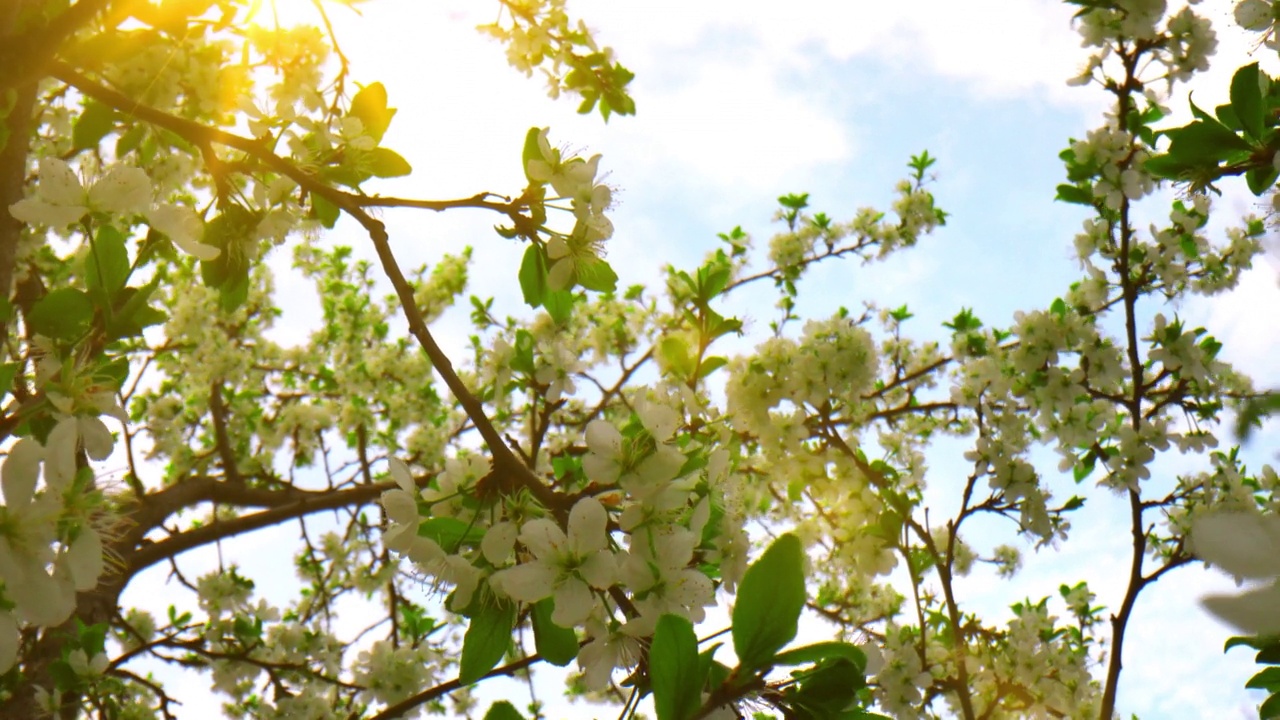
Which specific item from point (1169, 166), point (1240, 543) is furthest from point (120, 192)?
point (1169, 166)

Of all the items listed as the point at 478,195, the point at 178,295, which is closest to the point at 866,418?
the point at 478,195

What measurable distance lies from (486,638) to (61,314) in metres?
0.75

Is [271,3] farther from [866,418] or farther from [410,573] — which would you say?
[866,418]

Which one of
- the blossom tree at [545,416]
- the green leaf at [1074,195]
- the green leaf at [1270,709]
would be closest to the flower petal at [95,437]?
the blossom tree at [545,416]

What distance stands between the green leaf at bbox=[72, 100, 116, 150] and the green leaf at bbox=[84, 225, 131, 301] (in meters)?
0.86

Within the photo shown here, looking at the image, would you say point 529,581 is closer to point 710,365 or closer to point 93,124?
point 710,365

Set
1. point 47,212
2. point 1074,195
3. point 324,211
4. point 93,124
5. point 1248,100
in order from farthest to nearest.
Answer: point 1074,195 < point 93,124 < point 324,211 < point 1248,100 < point 47,212

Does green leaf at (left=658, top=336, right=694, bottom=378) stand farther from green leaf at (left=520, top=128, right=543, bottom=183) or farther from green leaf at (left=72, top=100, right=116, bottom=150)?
green leaf at (left=72, top=100, right=116, bottom=150)

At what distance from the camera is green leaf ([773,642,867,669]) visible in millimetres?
858

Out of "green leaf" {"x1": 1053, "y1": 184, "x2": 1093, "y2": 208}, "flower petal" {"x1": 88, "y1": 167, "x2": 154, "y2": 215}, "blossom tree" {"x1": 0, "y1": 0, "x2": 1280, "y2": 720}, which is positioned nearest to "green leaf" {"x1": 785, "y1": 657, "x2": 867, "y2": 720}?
"blossom tree" {"x1": 0, "y1": 0, "x2": 1280, "y2": 720}

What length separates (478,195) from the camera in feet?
4.80

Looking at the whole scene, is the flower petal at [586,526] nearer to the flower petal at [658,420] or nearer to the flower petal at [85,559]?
the flower petal at [658,420]

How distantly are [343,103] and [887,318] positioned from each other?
3241mm

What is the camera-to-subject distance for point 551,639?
119 centimetres
